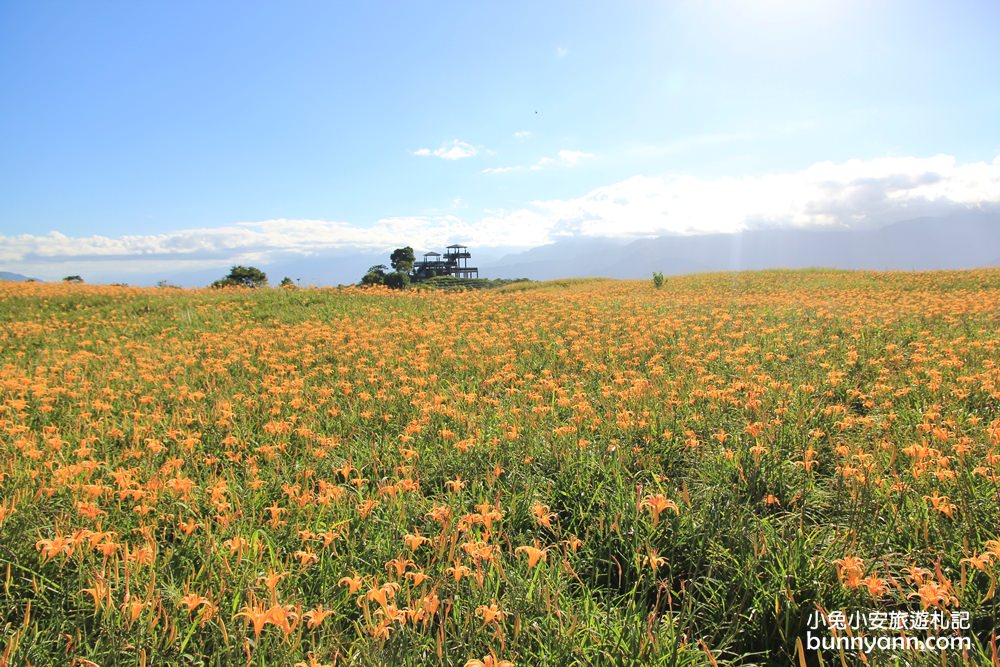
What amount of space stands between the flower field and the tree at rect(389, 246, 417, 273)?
58813 millimetres

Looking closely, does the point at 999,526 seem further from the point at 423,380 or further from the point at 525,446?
the point at 423,380

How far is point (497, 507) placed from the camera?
2.63 meters

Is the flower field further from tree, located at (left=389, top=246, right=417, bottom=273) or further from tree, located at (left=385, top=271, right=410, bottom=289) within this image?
tree, located at (left=389, top=246, right=417, bottom=273)

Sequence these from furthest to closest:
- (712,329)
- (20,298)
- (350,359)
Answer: (20,298), (712,329), (350,359)

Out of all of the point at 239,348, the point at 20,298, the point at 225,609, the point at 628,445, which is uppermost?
the point at 20,298

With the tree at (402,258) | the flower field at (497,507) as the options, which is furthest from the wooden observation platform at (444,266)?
the flower field at (497,507)

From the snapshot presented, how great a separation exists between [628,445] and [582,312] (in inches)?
273

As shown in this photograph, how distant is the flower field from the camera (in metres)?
1.96

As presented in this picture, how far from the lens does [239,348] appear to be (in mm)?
7293

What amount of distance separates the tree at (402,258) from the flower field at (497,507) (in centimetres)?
5881

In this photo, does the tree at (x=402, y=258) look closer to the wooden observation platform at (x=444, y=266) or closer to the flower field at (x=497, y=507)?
the wooden observation platform at (x=444, y=266)

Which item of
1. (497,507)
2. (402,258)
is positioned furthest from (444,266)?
(497,507)

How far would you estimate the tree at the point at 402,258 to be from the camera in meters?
64.2

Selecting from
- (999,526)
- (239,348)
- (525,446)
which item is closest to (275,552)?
(525,446)
